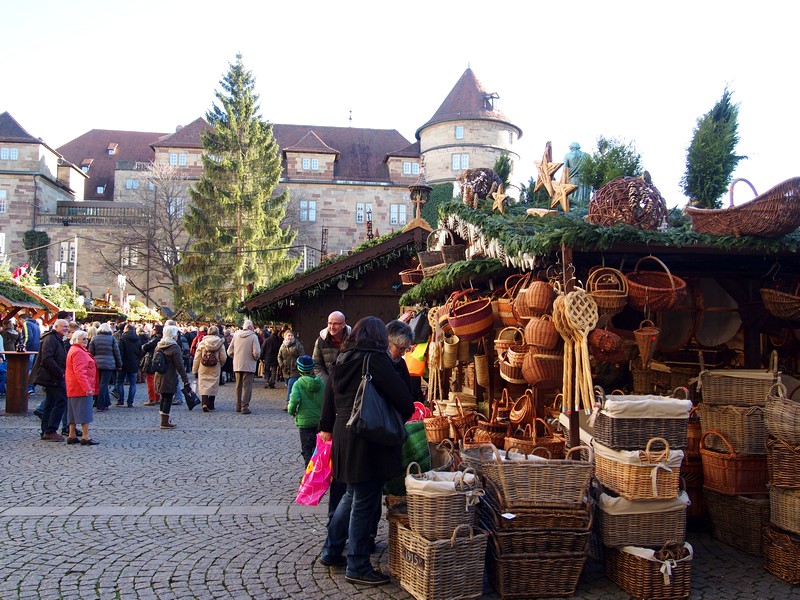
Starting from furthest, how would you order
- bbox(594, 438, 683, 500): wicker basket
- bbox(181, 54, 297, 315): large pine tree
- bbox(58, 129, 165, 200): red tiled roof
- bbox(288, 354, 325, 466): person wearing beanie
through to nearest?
1. bbox(58, 129, 165, 200): red tiled roof
2. bbox(181, 54, 297, 315): large pine tree
3. bbox(288, 354, 325, 466): person wearing beanie
4. bbox(594, 438, 683, 500): wicker basket

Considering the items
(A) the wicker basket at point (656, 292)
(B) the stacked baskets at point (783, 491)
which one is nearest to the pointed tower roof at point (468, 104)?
(A) the wicker basket at point (656, 292)

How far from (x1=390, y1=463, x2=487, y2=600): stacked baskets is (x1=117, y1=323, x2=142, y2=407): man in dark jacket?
1162 cm

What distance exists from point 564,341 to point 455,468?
1.37m

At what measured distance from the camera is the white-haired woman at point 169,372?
438 inches

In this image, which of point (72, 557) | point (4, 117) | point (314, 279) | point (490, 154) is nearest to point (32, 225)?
point (4, 117)

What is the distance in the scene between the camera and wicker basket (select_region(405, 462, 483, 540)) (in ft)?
13.4

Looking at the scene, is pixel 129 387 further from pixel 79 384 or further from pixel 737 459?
pixel 737 459

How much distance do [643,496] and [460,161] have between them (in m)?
47.6

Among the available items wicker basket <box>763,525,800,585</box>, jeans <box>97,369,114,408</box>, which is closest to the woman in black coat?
wicker basket <box>763,525,800,585</box>

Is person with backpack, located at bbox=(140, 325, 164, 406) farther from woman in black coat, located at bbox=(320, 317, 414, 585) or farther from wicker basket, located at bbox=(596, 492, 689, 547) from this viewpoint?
wicker basket, located at bbox=(596, 492, 689, 547)

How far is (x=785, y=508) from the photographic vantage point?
4648 mm

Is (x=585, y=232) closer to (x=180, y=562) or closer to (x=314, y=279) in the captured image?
(x=180, y=562)

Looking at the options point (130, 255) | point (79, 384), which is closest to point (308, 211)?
point (130, 255)

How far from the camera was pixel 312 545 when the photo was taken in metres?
5.25
